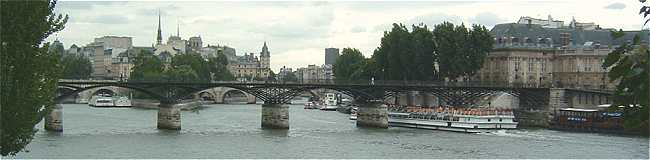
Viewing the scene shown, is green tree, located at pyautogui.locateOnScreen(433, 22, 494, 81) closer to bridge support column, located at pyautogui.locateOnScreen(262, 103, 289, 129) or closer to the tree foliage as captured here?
the tree foliage

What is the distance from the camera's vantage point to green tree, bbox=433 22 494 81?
230ft

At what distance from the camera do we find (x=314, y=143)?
4388cm

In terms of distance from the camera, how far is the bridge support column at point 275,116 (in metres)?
56.4

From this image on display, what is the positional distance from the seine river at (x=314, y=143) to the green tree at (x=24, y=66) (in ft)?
60.1

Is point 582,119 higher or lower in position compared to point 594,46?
lower

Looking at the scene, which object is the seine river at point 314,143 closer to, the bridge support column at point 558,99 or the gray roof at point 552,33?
the bridge support column at point 558,99

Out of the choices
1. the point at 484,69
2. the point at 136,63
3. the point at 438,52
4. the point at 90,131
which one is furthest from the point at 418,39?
the point at 136,63

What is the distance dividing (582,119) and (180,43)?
432 ft

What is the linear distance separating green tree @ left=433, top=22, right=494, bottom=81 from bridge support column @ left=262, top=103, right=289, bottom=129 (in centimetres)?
1847

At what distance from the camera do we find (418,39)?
72.3 meters

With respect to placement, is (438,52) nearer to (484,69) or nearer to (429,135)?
(484,69)

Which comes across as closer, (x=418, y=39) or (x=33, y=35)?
(x=33, y=35)

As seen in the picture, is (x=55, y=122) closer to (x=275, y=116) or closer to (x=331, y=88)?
(x=275, y=116)

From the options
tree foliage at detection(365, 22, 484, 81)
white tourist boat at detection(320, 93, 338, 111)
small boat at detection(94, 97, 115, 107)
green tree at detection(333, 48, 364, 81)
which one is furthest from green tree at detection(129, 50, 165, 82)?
tree foliage at detection(365, 22, 484, 81)
